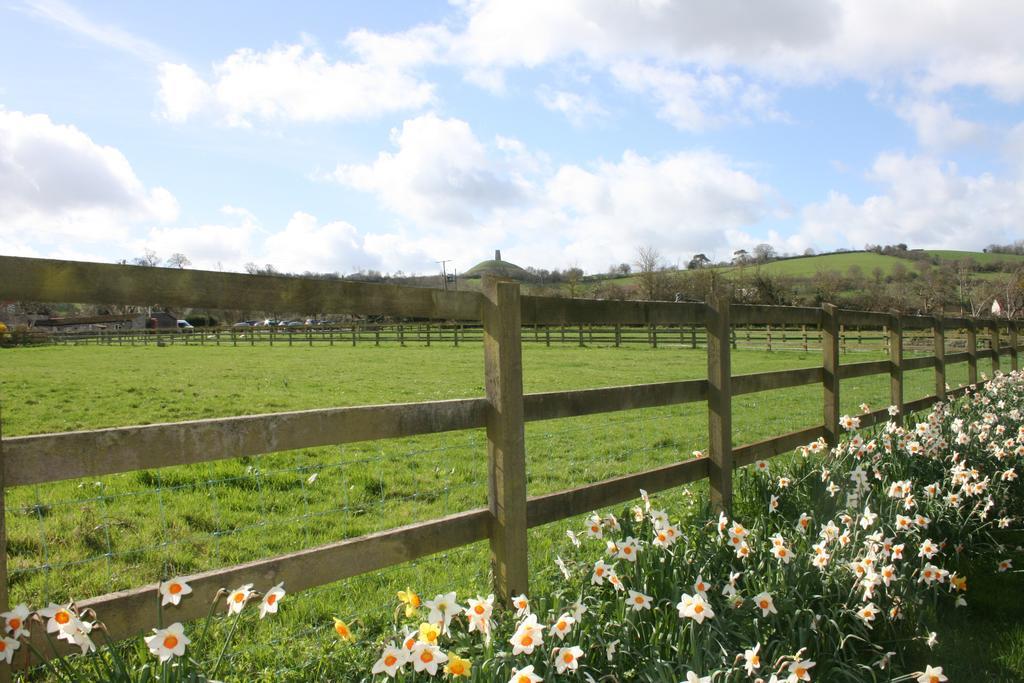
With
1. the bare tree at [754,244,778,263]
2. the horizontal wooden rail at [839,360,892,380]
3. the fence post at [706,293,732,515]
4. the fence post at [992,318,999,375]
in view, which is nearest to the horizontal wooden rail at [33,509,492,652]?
the fence post at [706,293,732,515]

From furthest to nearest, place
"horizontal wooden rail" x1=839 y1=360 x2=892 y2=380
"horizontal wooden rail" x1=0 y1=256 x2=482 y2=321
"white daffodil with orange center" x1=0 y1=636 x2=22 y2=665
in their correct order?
"horizontal wooden rail" x1=839 y1=360 x2=892 y2=380 → "horizontal wooden rail" x1=0 y1=256 x2=482 y2=321 → "white daffodil with orange center" x1=0 y1=636 x2=22 y2=665

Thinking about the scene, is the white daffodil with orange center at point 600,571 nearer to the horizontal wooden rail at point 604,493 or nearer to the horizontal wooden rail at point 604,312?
the horizontal wooden rail at point 604,493

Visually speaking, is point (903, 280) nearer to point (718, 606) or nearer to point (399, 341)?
point (399, 341)

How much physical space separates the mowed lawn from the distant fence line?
20241 mm

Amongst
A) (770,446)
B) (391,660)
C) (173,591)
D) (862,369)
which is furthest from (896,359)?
(173,591)

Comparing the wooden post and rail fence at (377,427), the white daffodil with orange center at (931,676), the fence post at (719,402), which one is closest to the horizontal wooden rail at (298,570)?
the wooden post and rail fence at (377,427)

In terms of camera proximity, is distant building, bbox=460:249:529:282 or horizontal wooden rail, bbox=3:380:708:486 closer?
horizontal wooden rail, bbox=3:380:708:486

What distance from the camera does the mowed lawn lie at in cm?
376

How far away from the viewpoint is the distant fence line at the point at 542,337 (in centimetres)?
3453

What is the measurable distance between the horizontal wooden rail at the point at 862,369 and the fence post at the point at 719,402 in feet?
7.73

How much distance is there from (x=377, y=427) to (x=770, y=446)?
353 centimetres

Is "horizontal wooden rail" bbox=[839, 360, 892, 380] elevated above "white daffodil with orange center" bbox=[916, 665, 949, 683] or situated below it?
above

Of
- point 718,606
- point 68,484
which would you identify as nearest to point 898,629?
point 718,606

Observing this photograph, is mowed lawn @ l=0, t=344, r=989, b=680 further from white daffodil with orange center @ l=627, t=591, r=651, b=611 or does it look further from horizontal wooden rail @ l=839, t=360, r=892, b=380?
horizontal wooden rail @ l=839, t=360, r=892, b=380
